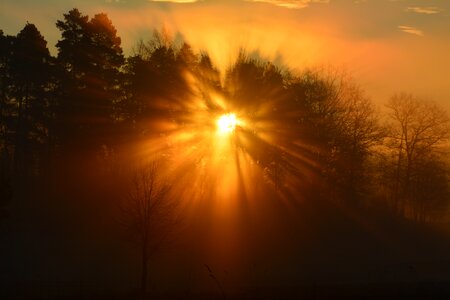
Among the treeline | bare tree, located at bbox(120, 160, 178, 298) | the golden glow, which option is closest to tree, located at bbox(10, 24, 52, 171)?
the treeline

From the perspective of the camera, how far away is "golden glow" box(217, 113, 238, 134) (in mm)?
54500

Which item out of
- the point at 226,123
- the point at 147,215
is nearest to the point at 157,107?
the point at 226,123

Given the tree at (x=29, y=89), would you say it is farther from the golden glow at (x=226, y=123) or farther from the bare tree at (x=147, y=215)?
the bare tree at (x=147, y=215)

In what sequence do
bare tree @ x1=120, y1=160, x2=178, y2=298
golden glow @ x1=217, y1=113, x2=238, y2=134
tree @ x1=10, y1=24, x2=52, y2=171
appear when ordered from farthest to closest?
golden glow @ x1=217, y1=113, x2=238, y2=134, tree @ x1=10, y1=24, x2=52, y2=171, bare tree @ x1=120, y1=160, x2=178, y2=298

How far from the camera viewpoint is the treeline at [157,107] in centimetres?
5144

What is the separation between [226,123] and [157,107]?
20.5 feet

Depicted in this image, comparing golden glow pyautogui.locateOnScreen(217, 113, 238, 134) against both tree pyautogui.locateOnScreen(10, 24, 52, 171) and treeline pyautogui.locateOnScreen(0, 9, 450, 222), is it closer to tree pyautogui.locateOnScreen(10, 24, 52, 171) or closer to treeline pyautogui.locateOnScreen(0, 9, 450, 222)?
treeline pyautogui.locateOnScreen(0, 9, 450, 222)

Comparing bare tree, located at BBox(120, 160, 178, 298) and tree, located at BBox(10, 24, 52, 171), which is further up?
tree, located at BBox(10, 24, 52, 171)

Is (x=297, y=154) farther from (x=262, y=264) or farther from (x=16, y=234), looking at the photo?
(x=16, y=234)

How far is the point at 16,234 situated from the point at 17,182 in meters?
12.8

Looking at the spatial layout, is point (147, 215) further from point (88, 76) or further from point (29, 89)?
point (29, 89)

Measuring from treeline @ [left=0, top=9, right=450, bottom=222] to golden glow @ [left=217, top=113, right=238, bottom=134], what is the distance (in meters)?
1.02

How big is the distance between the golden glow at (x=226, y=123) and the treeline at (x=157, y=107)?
102 cm

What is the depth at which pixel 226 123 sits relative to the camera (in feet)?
179
